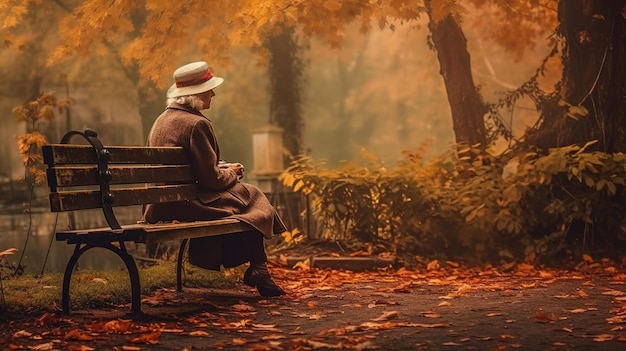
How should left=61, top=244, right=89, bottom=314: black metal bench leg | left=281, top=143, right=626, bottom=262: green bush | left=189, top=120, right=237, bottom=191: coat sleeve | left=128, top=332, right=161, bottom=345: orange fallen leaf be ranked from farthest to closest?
left=281, top=143, right=626, bottom=262: green bush → left=189, top=120, right=237, bottom=191: coat sleeve → left=61, top=244, right=89, bottom=314: black metal bench leg → left=128, top=332, right=161, bottom=345: orange fallen leaf

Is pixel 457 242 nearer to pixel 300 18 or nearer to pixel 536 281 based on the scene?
pixel 536 281

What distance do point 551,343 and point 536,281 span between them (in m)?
3.26

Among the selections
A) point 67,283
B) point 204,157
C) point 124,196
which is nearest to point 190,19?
point 204,157

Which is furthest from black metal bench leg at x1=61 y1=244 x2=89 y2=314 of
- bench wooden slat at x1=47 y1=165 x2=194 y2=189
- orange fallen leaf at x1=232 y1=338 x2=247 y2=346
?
orange fallen leaf at x1=232 y1=338 x2=247 y2=346

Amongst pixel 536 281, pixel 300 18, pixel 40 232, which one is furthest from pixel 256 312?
pixel 40 232

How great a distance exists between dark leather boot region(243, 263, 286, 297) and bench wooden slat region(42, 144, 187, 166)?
1.02 meters

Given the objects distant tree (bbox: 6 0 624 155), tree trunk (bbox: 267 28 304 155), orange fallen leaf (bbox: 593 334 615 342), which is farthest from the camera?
tree trunk (bbox: 267 28 304 155)

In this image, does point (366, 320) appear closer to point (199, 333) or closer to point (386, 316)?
point (386, 316)

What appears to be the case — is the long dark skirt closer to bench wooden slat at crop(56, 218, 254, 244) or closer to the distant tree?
bench wooden slat at crop(56, 218, 254, 244)

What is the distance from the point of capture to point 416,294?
7.14 m

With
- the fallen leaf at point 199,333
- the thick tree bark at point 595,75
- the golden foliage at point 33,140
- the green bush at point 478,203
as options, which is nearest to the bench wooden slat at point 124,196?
the fallen leaf at point 199,333

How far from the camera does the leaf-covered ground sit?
4.84 metres

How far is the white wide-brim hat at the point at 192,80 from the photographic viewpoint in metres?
6.88

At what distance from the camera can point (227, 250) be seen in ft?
23.0
